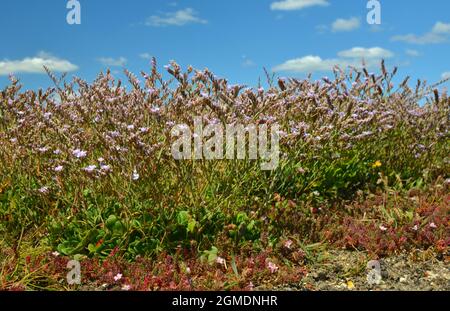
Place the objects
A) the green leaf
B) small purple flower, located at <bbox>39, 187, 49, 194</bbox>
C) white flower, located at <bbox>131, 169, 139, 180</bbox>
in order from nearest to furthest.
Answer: white flower, located at <bbox>131, 169, 139, 180</bbox>, the green leaf, small purple flower, located at <bbox>39, 187, 49, 194</bbox>

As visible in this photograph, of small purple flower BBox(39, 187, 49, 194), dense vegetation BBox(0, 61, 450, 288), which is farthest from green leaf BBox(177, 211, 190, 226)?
small purple flower BBox(39, 187, 49, 194)

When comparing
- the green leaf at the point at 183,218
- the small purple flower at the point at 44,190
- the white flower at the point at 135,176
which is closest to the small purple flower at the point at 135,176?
the white flower at the point at 135,176

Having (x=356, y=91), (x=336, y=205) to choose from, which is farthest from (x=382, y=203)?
(x=356, y=91)

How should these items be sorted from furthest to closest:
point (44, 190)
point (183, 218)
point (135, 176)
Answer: point (44, 190) → point (183, 218) → point (135, 176)

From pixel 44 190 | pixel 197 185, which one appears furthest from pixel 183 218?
Result: pixel 44 190

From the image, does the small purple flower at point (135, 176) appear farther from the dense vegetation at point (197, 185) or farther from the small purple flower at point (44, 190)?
the small purple flower at point (44, 190)

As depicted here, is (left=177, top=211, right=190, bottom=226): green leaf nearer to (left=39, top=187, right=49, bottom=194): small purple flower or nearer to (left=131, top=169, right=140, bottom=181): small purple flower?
(left=131, top=169, right=140, bottom=181): small purple flower

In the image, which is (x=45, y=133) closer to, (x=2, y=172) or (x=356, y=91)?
(x=2, y=172)

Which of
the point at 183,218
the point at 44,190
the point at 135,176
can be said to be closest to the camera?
the point at 135,176

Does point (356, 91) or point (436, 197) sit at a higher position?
point (356, 91)

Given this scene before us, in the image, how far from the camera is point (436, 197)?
19.6 ft

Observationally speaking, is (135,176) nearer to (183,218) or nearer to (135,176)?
(135,176)
